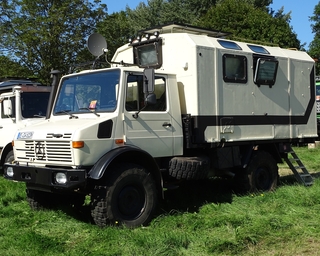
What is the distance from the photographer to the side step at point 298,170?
9439 millimetres

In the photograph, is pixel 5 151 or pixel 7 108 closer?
pixel 5 151

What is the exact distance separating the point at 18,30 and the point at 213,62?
50.8 feet

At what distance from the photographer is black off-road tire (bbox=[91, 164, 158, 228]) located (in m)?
6.09

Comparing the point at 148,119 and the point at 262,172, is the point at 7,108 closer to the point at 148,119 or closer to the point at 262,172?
the point at 148,119

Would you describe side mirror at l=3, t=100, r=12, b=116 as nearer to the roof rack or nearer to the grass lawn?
the grass lawn

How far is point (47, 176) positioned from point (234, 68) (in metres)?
3.92

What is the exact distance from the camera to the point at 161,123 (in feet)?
23.1

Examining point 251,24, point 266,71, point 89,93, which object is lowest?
point 89,93

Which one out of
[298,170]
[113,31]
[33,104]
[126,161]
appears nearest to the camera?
[126,161]

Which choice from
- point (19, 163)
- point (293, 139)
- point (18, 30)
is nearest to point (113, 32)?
point (18, 30)

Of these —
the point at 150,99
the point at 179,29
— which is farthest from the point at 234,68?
the point at 150,99

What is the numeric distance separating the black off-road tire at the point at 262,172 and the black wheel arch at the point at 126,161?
2.47 meters

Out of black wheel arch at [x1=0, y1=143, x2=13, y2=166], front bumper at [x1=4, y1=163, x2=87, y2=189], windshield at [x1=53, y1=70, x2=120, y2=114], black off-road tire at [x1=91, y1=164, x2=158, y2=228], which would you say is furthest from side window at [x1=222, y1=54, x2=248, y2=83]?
black wheel arch at [x1=0, y1=143, x2=13, y2=166]

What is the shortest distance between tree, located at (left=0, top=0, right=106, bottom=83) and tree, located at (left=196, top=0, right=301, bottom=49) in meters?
8.13
